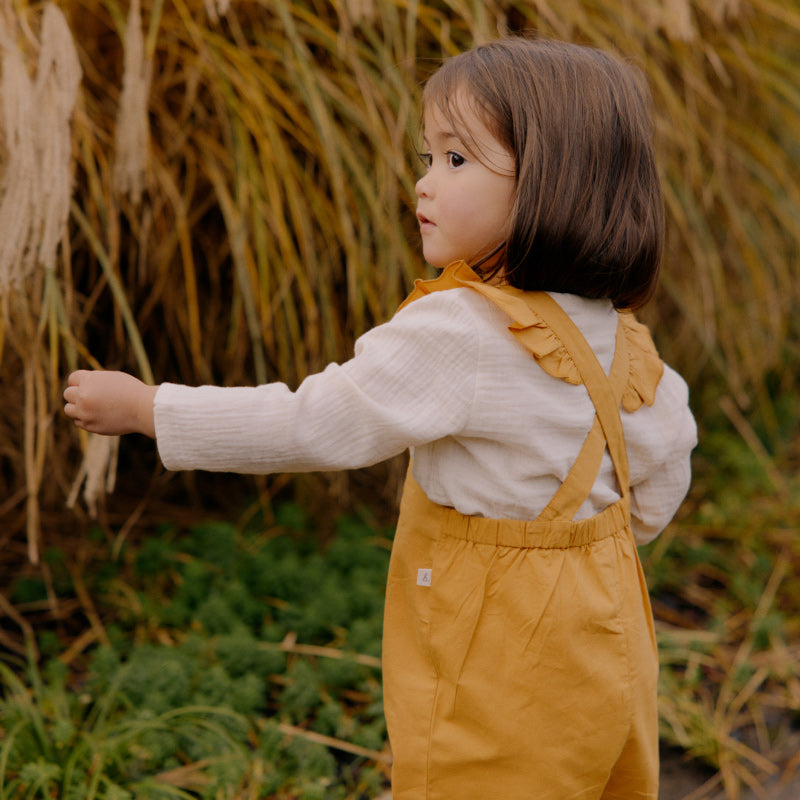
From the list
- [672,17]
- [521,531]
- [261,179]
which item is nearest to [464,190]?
[521,531]

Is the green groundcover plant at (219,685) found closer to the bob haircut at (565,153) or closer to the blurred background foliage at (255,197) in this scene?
the blurred background foliage at (255,197)

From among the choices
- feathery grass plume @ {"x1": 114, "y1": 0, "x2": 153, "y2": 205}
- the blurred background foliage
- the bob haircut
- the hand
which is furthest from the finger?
feathery grass plume @ {"x1": 114, "y1": 0, "x2": 153, "y2": 205}

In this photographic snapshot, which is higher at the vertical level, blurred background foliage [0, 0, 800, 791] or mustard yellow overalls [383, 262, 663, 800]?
blurred background foliage [0, 0, 800, 791]

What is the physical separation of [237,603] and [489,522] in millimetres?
1067

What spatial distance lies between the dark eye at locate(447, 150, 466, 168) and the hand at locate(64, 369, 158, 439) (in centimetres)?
45

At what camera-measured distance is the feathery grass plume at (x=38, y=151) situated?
1.51 meters

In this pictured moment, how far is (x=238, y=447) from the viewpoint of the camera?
1.08 metres

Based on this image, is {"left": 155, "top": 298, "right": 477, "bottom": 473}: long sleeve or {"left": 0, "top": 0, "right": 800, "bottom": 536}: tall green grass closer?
{"left": 155, "top": 298, "right": 477, "bottom": 473}: long sleeve

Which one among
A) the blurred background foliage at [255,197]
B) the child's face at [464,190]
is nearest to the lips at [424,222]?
the child's face at [464,190]

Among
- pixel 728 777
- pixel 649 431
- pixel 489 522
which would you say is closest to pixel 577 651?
pixel 489 522

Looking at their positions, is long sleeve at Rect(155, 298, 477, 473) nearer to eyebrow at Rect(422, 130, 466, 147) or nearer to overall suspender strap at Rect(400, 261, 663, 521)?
overall suspender strap at Rect(400, 261, 663, 521)

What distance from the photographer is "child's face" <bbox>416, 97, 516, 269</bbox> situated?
3.72 feet

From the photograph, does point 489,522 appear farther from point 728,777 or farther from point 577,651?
point 728,777

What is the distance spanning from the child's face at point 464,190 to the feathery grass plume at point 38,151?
27.2 inches
